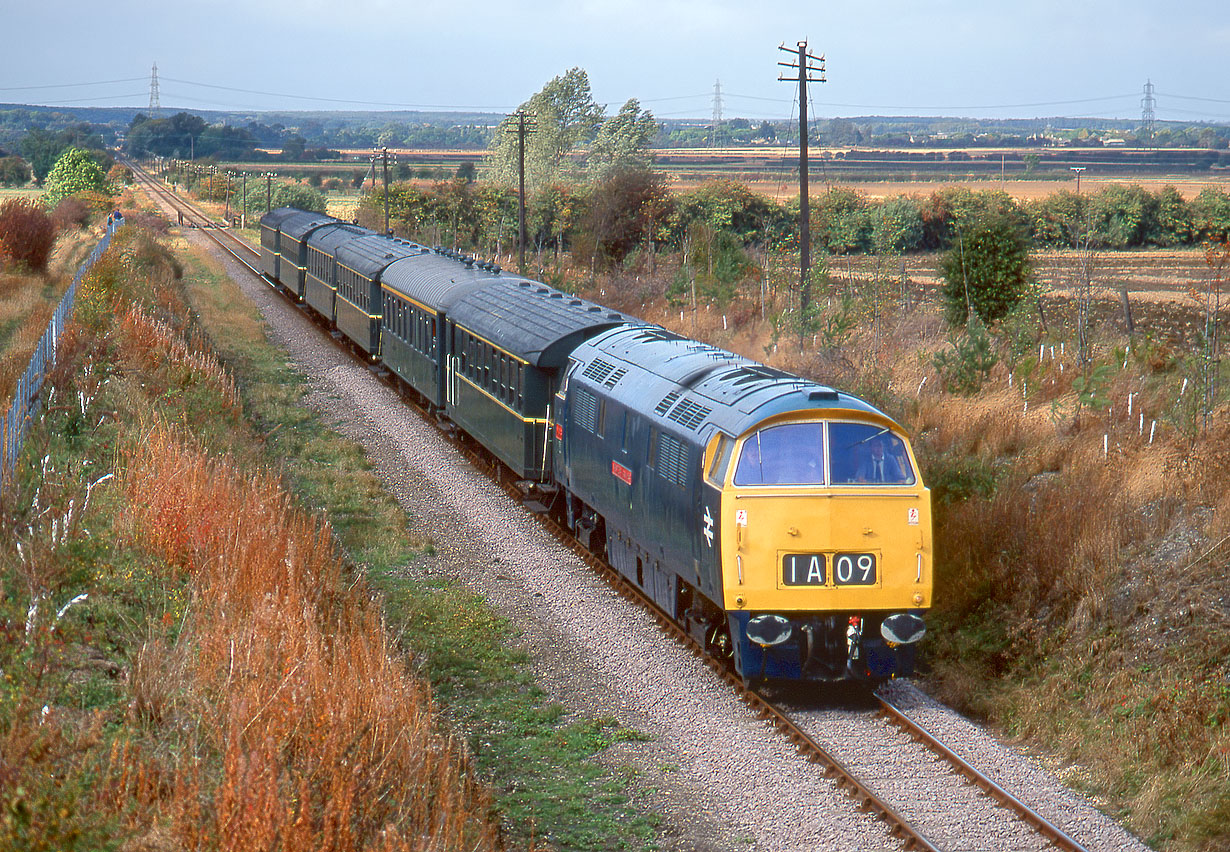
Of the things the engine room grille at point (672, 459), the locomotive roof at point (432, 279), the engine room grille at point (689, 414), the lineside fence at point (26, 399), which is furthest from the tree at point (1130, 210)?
the engine room grille at point (672, 459)

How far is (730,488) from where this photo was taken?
11469 millimetres

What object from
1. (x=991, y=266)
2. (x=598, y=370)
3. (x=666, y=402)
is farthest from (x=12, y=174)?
(x=666, y=402)

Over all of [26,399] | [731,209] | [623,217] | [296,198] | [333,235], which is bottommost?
[26,399]

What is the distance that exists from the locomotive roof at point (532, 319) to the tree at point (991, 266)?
9249 mm

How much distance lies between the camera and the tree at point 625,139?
79875 millimetres

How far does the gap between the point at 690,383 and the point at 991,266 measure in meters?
14.8

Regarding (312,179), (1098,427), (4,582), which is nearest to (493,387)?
(1098,427)

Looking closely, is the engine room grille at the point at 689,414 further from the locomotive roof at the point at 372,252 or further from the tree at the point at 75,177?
the tree at the point at 75,177

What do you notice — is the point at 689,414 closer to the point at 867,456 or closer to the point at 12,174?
the point at 867,456

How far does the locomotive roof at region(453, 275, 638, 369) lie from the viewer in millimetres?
18312

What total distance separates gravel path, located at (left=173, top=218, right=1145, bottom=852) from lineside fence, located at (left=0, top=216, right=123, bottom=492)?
17.0ft

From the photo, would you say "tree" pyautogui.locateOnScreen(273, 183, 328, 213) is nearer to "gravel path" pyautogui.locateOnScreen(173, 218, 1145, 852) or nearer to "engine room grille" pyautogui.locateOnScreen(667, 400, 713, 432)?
"gravel path" pyautogui.locateOnScreen(173, 218, 1145, 852)

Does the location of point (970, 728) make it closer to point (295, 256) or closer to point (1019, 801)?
point (1019, 801)

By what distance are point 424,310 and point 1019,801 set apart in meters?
18.2
